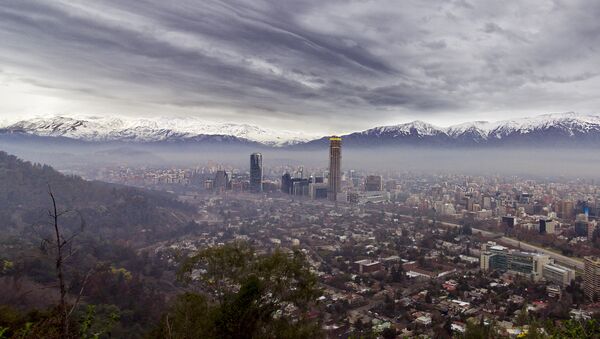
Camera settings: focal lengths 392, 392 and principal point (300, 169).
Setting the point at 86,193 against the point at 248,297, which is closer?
the point at 248,297

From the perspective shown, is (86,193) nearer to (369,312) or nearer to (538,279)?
(369,312)

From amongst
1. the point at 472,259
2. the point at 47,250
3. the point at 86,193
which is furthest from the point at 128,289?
the point at 86,193

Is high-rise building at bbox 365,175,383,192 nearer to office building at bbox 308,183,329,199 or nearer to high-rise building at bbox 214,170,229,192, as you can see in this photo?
office building at bbox 308,183,329,199

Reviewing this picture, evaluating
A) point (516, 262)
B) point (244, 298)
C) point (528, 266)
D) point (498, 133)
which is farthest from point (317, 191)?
point (498, 133)

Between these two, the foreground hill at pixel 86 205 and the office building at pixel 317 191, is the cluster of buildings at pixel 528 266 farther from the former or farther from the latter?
the office building at pixel 317 191

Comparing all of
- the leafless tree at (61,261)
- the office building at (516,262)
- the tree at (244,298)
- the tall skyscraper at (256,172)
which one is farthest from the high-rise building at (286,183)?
the leafless tree at (61,261)

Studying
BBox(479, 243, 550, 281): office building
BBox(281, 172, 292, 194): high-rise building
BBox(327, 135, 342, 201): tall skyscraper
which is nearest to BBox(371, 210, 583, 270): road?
BBox(479, 243, 550, 281): office building
